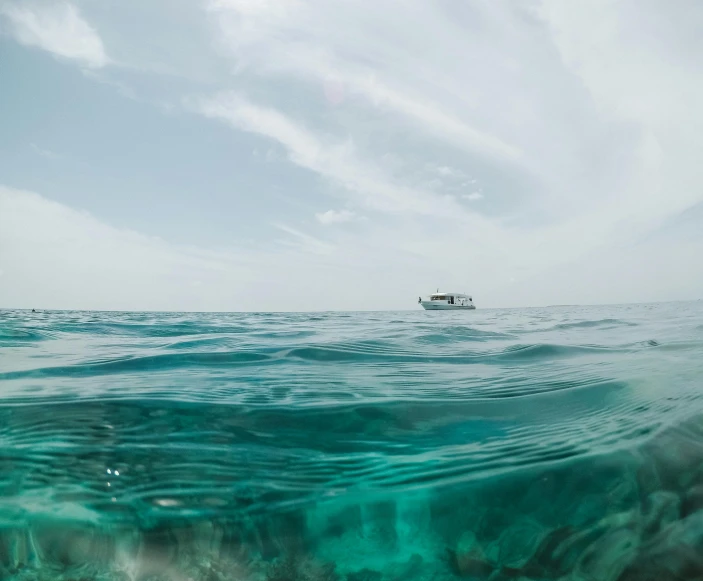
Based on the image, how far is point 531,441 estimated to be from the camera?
2258 millimetres

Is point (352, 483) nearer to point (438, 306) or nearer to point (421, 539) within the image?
point (421, 539)

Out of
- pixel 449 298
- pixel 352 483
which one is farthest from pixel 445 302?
Answer: pixel 352 483

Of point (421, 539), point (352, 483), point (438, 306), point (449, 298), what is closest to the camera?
point (421, 539)

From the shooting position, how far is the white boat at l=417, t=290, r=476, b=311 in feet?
190

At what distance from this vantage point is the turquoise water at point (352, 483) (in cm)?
149

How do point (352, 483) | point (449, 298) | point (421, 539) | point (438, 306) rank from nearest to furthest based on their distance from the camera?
point (421, 539), point (352, 483), point (438, 306), point (449, 298)

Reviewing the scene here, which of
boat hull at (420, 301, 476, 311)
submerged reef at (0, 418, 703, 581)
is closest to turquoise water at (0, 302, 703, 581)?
submerged reef at (0, 418, 703, 581)

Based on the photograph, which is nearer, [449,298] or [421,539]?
[421,539]

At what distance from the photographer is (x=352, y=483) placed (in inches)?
73.4

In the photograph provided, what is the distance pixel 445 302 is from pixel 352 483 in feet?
196

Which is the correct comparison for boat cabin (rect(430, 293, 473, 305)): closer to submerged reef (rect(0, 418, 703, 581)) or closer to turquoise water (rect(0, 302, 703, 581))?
turquoise water (rect(0, 302, 703, 581))

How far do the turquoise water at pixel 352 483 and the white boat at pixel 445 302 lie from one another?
55.7 metres

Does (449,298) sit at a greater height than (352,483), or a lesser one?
greater

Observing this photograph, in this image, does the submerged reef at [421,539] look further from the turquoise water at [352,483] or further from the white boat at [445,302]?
the white boat at [445,302]
